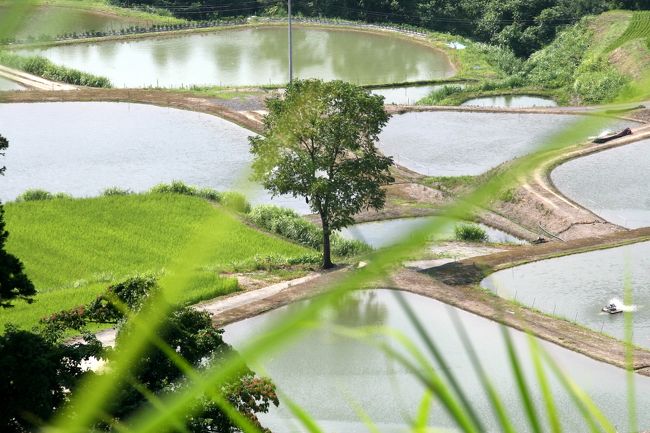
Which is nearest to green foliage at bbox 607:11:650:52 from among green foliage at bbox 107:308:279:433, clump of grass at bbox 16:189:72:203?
clump of grass at bbox 16:189:72:203

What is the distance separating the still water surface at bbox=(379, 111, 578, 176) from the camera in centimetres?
2609

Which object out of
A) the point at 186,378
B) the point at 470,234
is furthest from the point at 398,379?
the point at 470,234

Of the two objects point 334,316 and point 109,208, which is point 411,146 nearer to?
point 109,208

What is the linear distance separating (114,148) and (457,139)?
28.1 feet

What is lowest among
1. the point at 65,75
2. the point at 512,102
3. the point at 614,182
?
the point at 614,182

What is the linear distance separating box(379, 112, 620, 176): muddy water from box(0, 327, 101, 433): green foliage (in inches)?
660

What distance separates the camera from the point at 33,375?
8562mm

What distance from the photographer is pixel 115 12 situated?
155 feet

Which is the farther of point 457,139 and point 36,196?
point 457,139

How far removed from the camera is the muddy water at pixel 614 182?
2200cm

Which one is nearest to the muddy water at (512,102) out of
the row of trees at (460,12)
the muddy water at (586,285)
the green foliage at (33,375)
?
the row of trees at (460,12)

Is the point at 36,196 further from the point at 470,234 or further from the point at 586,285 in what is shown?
the point at 586,285

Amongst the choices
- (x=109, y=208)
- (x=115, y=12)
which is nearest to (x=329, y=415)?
(x=109, y=208)

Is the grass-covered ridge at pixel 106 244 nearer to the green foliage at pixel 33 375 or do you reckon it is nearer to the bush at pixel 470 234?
the bush at pixel 470 234
